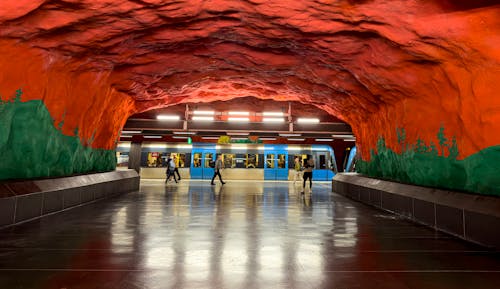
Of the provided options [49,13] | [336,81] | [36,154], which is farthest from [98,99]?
[336,81]

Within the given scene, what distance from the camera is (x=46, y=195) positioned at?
596cm

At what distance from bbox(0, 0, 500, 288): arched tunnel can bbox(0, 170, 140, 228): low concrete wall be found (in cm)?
5

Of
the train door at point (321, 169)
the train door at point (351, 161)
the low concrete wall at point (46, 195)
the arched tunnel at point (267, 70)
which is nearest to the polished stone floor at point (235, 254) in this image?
the arched tunnel at point (267, 70)

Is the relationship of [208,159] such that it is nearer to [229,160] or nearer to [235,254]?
[229,160]

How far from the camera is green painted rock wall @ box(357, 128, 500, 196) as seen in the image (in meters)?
4.55

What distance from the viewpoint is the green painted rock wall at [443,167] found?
14.9ft

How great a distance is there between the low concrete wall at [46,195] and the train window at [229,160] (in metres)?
12.4

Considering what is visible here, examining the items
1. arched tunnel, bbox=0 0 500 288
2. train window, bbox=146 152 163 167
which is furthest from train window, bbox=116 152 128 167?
arched tunnel, bbox=0 0 500 288

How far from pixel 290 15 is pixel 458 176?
4.23 metres

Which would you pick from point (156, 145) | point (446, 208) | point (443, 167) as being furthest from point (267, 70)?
point (156, 145)

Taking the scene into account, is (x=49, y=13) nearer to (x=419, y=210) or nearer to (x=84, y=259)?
(x=84, y=259)

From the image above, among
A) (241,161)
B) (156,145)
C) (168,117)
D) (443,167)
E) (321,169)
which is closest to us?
(443,167)

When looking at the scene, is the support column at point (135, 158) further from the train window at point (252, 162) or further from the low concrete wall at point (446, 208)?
the low concrete wall at point (446, 208)

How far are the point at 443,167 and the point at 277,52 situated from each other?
452 centimetres
